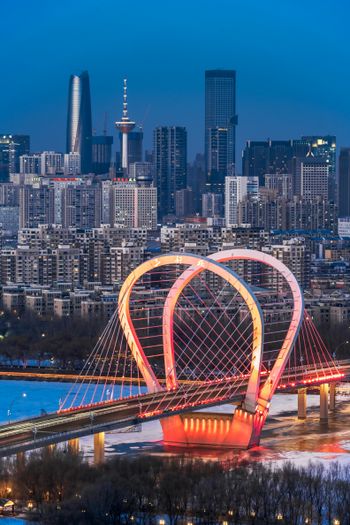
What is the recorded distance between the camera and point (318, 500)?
727 inches

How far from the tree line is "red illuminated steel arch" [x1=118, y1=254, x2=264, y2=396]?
3.58 metres

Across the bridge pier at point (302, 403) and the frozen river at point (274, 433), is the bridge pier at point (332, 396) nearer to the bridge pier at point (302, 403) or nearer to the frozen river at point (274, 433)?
the frozen river at point (274, 433)

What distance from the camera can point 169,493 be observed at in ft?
60.7

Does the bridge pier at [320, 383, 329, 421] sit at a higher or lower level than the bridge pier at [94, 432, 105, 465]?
lower

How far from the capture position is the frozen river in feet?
73.7

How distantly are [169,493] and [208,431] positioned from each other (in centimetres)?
465

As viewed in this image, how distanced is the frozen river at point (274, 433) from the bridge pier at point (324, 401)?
0.12 meters

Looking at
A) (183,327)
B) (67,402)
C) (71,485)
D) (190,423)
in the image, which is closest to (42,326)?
(183,327)

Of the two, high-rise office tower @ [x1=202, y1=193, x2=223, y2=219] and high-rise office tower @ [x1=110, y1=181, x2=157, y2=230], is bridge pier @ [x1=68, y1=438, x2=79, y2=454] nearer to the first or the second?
high-rise office tower @ [x1=110, y1=181, x2=157, y2=230]

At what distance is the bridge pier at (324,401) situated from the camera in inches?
1021

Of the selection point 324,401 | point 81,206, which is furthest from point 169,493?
point 81,206

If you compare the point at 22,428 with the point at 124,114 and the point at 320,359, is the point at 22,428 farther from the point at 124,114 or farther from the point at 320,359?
the point at 124,114

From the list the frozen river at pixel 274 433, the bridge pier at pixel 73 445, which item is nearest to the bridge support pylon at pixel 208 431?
the frozen river at pixel 274 433

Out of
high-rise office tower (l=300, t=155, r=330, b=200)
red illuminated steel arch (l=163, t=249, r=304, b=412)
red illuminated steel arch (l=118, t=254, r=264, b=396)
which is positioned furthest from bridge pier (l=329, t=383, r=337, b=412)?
high-rise office tower (l=300, t=155, r=330, b=200)
